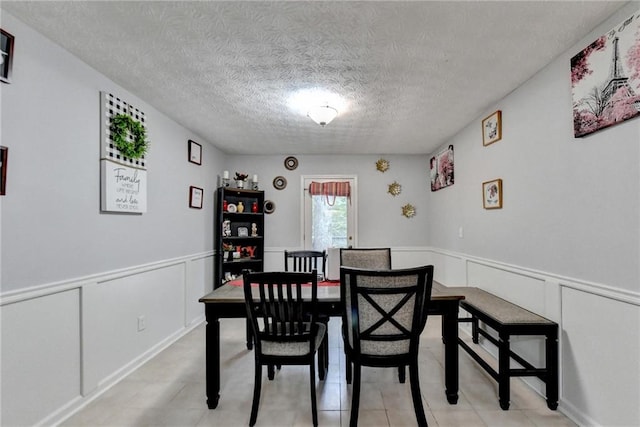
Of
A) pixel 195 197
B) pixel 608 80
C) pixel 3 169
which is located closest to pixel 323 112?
pixel 608 80

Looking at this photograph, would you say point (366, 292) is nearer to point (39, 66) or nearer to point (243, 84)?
point (243, 84)

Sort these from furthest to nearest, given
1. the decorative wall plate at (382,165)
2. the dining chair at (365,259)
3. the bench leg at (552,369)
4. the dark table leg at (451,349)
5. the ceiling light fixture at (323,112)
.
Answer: the decorative wall plate at (382,165) < the dining chair at (365,259) < the ceiling light fixture at (323,112) < the dark table leg at (451,349) < the bench leg at (552,369)

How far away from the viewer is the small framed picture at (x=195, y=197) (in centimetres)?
358

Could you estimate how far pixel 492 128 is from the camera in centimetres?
283

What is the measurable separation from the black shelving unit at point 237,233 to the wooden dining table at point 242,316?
6.93 feet

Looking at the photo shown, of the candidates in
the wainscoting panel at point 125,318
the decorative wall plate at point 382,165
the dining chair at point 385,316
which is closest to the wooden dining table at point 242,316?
the dining chair at point 385,316

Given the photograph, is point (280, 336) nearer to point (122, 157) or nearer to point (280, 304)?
point (280, 304)

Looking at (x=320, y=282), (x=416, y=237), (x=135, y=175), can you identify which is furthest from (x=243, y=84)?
(x=416, y=237)

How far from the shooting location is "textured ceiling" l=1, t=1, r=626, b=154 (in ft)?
5.03

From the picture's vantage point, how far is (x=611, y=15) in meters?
1.58

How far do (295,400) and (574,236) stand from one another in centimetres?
214

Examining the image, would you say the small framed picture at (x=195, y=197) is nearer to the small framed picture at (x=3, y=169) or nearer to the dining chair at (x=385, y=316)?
the small framed picture at (x=3, y=169)

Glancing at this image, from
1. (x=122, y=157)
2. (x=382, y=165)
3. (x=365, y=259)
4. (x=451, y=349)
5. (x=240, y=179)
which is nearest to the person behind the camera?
(x=451, y=349)

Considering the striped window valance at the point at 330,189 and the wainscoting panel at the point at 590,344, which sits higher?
the striped window valance at the point at 330,189
